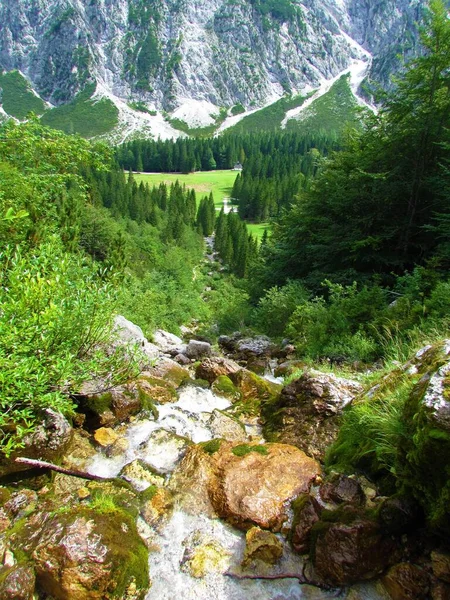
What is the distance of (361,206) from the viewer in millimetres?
18359

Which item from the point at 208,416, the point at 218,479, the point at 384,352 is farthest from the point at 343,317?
the point at 218,479

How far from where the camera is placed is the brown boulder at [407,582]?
13.7ft

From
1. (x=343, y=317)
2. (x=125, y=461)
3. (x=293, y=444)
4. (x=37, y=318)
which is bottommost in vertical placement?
(x=125, y=461)

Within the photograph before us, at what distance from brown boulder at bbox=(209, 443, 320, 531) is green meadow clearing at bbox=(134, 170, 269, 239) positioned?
135 meters

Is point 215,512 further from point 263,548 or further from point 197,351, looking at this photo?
point 197,351

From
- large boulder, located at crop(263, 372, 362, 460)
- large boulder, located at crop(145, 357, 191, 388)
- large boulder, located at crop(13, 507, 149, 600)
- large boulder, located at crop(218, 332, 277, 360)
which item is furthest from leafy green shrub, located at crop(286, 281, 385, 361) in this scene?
large boulder, located at crop(13, 507, 149, 600)

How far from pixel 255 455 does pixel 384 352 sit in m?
5.01

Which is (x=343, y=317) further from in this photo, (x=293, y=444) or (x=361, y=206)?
(x=361, y=206)

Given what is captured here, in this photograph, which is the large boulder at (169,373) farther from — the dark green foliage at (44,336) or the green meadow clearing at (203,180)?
the green meadow clearing at (203,180)

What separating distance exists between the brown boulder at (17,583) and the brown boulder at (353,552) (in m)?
3.96

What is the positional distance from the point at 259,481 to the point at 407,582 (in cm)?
295

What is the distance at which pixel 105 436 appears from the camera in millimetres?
8750

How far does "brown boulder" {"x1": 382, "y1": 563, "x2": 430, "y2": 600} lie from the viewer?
419 cm

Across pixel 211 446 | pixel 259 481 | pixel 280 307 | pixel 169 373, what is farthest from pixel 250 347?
pixel 259 481
